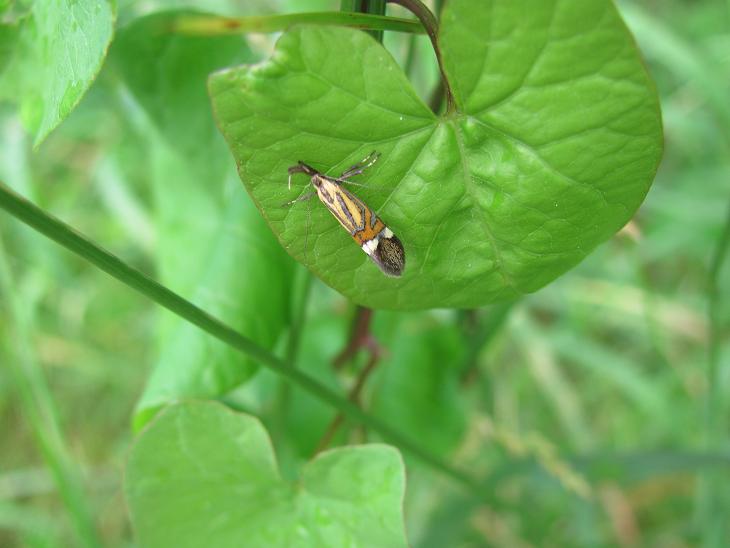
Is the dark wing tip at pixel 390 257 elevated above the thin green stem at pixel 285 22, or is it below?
below

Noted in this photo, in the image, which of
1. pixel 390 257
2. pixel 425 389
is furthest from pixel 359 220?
pixel 425 389

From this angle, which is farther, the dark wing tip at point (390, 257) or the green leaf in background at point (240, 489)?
the green leaf in background at point (240, 489)

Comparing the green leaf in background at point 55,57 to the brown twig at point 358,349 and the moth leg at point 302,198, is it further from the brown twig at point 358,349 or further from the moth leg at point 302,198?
the brown twig at point 358,349

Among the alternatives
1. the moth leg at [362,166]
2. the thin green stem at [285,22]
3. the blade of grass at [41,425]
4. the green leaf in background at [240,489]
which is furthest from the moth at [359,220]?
the blade of grass at [41,425]

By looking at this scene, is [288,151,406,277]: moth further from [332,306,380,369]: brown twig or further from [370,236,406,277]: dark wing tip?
[332,306,380,369]: brown twig

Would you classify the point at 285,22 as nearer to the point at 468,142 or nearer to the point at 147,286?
the point at 468,142

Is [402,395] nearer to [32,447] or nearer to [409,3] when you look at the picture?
[409,3]
